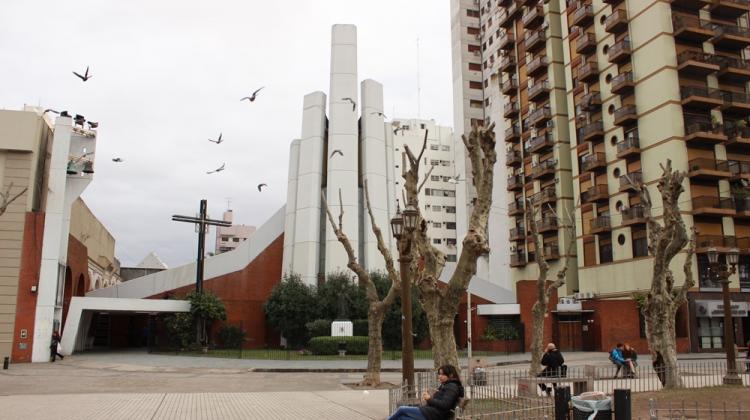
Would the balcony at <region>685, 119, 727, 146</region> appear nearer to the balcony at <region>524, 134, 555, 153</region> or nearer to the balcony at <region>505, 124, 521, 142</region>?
the balcony at <region>524, 134, 555, 153</region>

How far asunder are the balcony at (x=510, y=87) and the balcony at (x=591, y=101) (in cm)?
1260

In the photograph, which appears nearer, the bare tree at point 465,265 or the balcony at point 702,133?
the bare tree at point 465,265

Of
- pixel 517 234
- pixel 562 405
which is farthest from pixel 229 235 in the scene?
pixel 562 405

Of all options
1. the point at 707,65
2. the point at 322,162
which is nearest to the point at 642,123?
the point at 707,65

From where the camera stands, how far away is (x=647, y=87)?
4412 cm

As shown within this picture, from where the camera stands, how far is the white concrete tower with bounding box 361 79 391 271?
49000 millimetres

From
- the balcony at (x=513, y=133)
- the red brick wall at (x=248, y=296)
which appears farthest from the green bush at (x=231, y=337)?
the balcony at (x=513, y=133)

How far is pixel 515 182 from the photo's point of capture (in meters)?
60.6

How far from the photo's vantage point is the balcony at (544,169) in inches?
2142

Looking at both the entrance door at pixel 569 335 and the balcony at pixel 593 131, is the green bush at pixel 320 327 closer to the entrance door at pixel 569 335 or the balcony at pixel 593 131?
the entrance door at pixel 569 335

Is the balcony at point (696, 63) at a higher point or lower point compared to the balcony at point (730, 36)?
lower

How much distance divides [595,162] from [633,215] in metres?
6.08

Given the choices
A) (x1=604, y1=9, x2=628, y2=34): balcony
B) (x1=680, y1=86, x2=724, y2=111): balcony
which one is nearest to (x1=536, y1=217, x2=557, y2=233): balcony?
(x1=680, y1=86, x2=724, y2=111): balcony

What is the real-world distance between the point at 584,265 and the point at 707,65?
17342 millimetres
